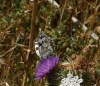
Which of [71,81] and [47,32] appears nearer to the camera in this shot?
[71,81]

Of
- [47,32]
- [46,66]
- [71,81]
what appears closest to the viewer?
[71,81]

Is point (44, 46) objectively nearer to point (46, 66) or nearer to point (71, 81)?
point (46, 66)

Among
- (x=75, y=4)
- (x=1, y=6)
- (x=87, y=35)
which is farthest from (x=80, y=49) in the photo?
(x=1, y=6)

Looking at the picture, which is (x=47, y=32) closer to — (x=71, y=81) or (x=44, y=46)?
(x=44, y=46)

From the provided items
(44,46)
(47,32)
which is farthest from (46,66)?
(47,32)

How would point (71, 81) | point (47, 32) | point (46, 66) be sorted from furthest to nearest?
point (47, 32), point (46, 66), point (71, 81)

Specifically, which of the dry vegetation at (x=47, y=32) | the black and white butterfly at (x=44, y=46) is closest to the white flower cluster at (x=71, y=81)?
the dry vegetation at (x=47, y=32)

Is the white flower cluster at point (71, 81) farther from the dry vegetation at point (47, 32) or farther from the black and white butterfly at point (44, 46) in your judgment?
the black and white butterfly at point (44, 46)
